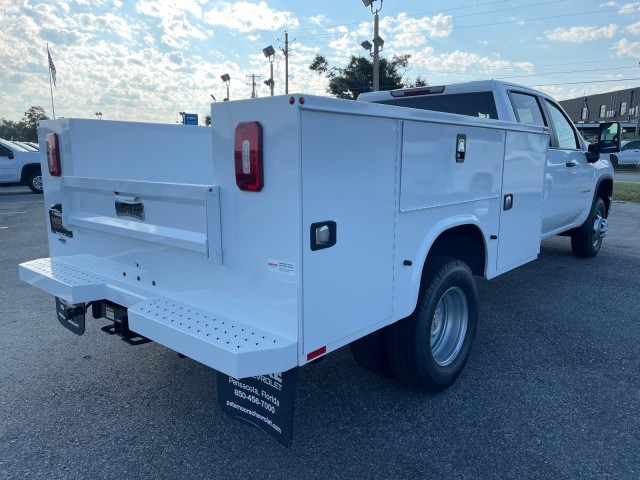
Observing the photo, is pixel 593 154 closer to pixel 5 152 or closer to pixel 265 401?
pixel 265 401

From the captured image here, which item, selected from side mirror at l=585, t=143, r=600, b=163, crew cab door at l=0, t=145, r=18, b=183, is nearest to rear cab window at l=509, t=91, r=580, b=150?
side mirror at l=585, t=143, r=600, b=163

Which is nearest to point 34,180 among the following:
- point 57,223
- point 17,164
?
point 17,164

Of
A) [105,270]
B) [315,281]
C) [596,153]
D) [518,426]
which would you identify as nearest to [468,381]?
[518,426]

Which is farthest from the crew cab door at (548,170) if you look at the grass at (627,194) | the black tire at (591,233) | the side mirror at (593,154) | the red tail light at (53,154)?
the grass at (627,194)

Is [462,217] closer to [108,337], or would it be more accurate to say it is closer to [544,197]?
[544,197]

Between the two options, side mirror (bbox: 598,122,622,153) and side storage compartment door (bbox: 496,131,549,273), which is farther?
side mirror (bbox: 598,122,622,153)

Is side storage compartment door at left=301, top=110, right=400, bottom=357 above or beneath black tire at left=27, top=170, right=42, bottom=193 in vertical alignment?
above

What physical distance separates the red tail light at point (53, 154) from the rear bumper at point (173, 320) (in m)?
0.60

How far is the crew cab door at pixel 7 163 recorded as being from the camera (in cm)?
1619

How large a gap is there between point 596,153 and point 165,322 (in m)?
5.61

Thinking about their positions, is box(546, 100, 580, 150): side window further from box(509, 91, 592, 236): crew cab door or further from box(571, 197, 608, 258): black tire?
box(571, 197, 608, 258): black tire

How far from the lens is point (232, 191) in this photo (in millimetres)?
2279

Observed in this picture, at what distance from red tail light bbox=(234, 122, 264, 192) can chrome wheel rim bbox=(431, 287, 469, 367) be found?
5.78ft

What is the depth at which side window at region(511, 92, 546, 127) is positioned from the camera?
468cm
